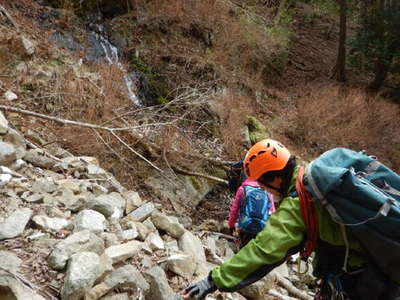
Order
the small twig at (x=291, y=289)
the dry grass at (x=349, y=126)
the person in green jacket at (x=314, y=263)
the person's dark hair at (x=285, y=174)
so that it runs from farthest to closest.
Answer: the dry grass at (x=349, y=126) → the small twig at (x=291, y=289) → the person's dark hair at (x=285, y=174) → the person in green jacket at (x=314, y=263)

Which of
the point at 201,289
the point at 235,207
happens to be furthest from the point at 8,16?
the point at 201,289

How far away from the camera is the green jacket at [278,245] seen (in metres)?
1.81

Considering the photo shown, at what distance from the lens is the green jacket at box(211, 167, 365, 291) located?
181 centimetres

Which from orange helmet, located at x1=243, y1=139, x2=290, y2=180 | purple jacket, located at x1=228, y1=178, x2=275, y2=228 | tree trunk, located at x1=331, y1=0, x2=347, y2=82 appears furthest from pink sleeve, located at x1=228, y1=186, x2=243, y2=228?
tree trunk, located at x1=331, y1=0, x2=347, y2=82

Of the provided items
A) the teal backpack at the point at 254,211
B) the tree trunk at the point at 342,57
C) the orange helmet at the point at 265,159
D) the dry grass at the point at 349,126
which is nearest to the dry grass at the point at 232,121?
the dry grass at the point at 349,126

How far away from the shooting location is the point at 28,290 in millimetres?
1861

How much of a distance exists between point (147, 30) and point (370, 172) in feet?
25.6

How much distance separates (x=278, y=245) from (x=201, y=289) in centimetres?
54

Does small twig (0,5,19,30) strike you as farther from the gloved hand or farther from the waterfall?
the gloved hand

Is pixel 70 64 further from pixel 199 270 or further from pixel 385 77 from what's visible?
pixel 385 77

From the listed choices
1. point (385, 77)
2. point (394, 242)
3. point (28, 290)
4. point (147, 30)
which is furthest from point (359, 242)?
point (385, 77)

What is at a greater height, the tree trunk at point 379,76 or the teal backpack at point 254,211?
the teal backpack at point 254,211

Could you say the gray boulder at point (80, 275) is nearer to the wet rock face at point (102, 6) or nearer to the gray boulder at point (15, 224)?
the gray boulder at point (15, 224)

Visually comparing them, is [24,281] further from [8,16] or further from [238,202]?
[8,16]
